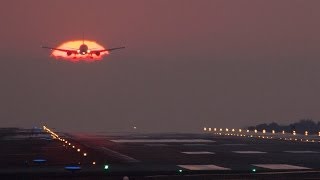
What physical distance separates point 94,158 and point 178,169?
1357 centimetres

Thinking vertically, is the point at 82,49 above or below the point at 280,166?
above

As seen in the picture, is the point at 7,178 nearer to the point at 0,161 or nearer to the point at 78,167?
the point at 78,167

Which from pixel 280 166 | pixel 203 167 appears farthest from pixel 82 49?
pixel 203 167

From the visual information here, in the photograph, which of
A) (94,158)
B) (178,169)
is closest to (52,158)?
(94,158)

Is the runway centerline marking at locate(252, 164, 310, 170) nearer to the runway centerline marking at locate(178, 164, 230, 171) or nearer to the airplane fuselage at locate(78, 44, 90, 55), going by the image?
the runway centerline marking at locate(178, 164, 230, 171)

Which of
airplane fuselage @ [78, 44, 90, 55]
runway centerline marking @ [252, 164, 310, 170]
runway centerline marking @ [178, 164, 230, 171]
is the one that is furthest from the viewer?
airplane fuselage @ [78, 44, 90, 55]

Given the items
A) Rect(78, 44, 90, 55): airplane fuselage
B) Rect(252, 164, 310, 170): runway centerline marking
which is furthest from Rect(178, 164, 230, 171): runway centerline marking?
Rect(78, 44, 90, 55): airplane fuselage

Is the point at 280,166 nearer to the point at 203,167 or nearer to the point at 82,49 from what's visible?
the point at 203,167

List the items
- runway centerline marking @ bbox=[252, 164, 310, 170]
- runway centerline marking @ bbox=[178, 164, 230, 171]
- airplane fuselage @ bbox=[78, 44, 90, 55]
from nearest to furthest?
runway centerline marking @ bbox=[178, 164, 230, 171] < runway centerline marking @ bbox=[252, 164, 310, 170] < airplane fuselage @ bbox=[78, 44, 90, 55]

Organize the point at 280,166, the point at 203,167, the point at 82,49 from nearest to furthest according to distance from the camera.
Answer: the point at 203,167
the point at 280,166
the point at 82,49

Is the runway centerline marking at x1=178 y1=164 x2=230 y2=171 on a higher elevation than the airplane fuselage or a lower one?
lower

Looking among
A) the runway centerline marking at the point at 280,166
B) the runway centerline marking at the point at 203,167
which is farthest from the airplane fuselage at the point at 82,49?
the runway centerline marking at the point at 280,166

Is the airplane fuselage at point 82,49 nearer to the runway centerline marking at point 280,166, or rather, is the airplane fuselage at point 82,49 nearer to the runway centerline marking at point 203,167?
the runway centerline marking at point 203,167

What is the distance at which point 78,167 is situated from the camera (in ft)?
170
